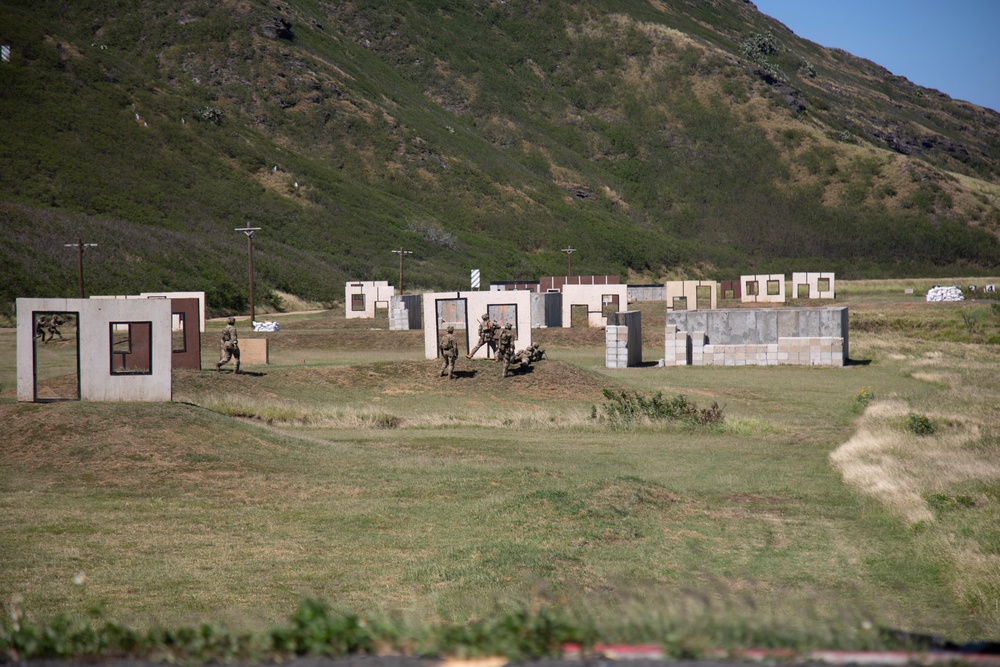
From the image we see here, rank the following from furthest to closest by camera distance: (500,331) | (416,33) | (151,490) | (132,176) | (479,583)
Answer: (416,33), (132,176), (500,331), (151,490), (479,583)

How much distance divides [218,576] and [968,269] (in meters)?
128

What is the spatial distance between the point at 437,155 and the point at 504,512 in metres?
115

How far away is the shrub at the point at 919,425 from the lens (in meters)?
21.8

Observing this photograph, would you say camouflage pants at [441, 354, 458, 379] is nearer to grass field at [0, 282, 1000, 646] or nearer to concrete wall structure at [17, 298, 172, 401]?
grass field at [0, 282, 1000, 646]

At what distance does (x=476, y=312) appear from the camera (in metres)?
38.7

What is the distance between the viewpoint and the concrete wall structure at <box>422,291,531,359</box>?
36375mm

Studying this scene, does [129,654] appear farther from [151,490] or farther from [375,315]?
[375,315]

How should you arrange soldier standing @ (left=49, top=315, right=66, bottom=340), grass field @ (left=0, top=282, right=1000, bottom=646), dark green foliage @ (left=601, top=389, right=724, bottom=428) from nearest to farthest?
grass field @ (left=0, top=282, right=1000, bottom=646), dark green foliage @ (left=601, top=389, right=724, bottom=428), soldier standing @ (left=49, top=315, right=66, bottom=340)

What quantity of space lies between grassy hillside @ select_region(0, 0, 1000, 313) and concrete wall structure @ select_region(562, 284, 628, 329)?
25.4 metres

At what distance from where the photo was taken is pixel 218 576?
10695 millimetres

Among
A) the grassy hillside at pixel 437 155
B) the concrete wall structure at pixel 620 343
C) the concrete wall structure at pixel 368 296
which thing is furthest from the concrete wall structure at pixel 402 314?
the grassy hillside at pixel 437 155

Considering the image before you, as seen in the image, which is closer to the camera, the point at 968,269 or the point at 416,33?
the point at 968,269

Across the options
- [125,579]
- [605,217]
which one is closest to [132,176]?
[605,217]

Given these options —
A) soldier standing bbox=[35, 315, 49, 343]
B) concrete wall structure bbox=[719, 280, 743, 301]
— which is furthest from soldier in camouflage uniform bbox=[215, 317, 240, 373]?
concrete wall structure bbox=[719, 280, 743, 301]
